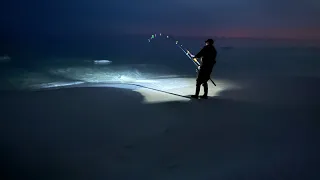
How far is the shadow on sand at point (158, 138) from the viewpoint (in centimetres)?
351

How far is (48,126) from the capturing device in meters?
5.09

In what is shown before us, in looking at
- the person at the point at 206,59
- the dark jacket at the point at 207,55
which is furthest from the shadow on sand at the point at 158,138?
the dark jacket at the point at 207,55

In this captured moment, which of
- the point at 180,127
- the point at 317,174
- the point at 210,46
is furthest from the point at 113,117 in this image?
the point at 317,174

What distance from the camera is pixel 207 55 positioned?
7379 millimetres

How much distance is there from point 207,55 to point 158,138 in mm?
3422

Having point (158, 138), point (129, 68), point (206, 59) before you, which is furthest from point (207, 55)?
point (129, 68)

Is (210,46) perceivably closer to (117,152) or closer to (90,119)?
(90,119)

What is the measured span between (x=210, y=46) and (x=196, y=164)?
13.7 ft

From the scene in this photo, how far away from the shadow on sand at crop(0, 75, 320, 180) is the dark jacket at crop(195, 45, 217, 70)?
35.9 inches

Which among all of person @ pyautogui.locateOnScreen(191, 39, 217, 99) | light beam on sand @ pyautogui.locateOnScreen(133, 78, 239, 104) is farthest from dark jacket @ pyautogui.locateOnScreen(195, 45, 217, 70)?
light beam on sand @ pyautogui.locateOnScreen(133, 78, 239, 104)

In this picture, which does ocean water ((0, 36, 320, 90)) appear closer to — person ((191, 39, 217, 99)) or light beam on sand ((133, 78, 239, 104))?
light beam on sand ((133, 78, 239, 104))

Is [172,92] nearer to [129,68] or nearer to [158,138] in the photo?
[158,138]

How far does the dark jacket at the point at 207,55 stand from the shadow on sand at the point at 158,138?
913 millimetres

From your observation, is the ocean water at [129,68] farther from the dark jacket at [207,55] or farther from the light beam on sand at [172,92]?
the dark jacket at [207,55]
